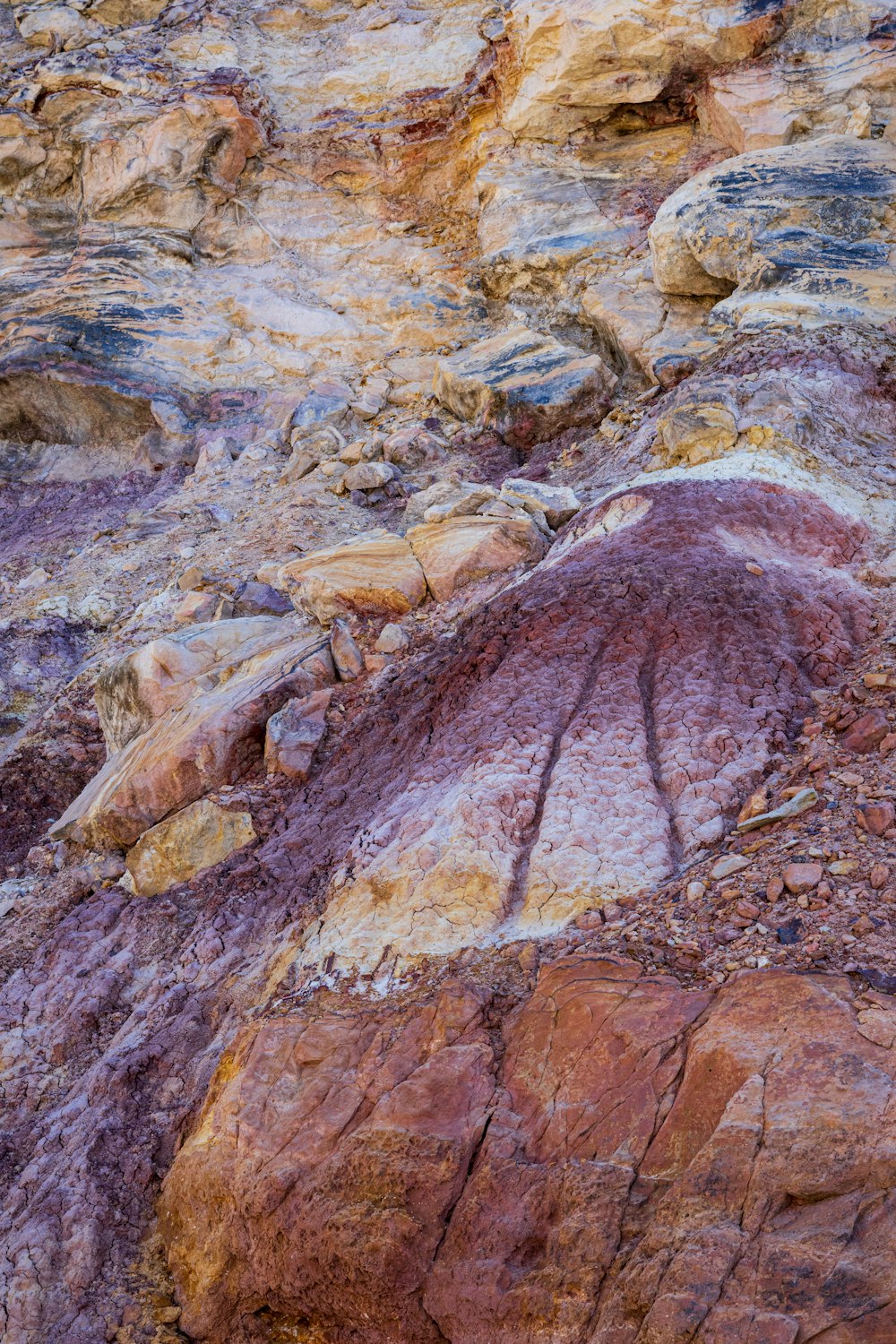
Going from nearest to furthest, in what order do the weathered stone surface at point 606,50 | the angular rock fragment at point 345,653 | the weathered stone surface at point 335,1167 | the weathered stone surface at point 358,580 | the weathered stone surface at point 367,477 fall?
the weathered stone surface at point 335,1167 < the angular rock fragment at point 345,653 < the weathered stone surface at point 358,580 < the weathered stone surface at point 367,477 < the weathered stone surface at point 606,50

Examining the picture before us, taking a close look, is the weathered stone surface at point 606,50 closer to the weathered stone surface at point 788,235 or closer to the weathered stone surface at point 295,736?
the weathered stone surface at point 788,235

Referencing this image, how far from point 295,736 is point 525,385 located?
16.8 feet

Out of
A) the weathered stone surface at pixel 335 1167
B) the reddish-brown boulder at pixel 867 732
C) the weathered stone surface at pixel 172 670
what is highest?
the reddish-brown boulder at pixel 867 732

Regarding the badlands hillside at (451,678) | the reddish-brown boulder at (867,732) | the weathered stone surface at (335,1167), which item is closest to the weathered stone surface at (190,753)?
the badlands hillside at (451,678)

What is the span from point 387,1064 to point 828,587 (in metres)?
3.02

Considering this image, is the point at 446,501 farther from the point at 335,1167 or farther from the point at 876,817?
the point at 335,1167

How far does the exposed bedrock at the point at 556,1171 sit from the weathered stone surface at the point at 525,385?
21.7 ft

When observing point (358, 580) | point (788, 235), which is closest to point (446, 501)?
point (358, 580)

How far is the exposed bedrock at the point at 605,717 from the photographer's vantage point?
331cm

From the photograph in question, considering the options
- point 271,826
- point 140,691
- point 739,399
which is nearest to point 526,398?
point 739,399

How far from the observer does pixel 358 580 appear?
6012 mm

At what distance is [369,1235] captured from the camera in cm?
261

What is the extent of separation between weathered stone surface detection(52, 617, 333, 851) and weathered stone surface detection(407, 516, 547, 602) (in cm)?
88

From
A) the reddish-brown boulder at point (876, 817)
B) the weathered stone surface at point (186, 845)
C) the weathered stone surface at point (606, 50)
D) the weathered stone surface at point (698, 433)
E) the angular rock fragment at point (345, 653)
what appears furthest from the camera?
the weathered stone surface at point (606, 50)
